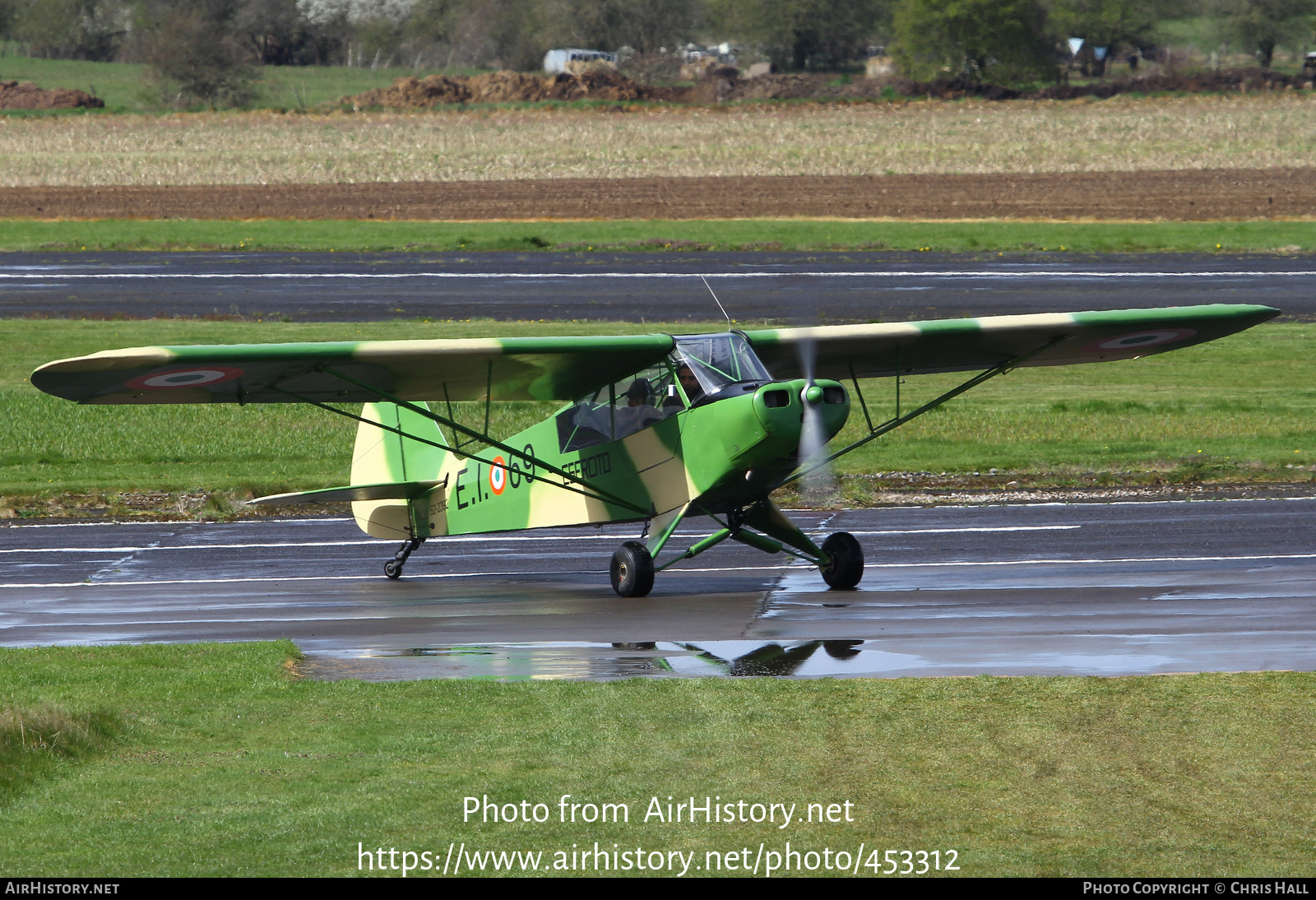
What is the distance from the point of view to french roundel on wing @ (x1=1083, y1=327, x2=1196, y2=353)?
16.9 meters

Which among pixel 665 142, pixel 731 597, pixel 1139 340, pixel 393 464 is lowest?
pixel 731 597

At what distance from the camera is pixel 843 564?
14.8 m

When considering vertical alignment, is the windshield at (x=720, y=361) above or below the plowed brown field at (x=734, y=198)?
above

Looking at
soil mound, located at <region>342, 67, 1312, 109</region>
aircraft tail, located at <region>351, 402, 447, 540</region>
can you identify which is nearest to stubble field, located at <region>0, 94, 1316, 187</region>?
soil mound, located at <region>342, 67, 1312, 109</region>

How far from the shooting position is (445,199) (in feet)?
184

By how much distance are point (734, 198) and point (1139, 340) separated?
3860 cm

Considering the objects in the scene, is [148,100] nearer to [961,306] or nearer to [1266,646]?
[961,306]

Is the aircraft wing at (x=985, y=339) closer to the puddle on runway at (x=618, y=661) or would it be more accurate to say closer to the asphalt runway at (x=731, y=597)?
the asphalt runway at (x=731, y=597)

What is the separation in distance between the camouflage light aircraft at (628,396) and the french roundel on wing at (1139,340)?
47 millimetres

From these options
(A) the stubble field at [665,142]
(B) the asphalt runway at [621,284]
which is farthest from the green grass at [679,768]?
(A) the stubble field at [665,142]

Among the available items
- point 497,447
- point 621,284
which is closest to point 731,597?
point 497,447

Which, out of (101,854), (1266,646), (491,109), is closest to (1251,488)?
(1266,646)

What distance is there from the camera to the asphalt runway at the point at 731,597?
11305 mm

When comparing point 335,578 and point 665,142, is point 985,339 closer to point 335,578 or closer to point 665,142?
point 335,578
